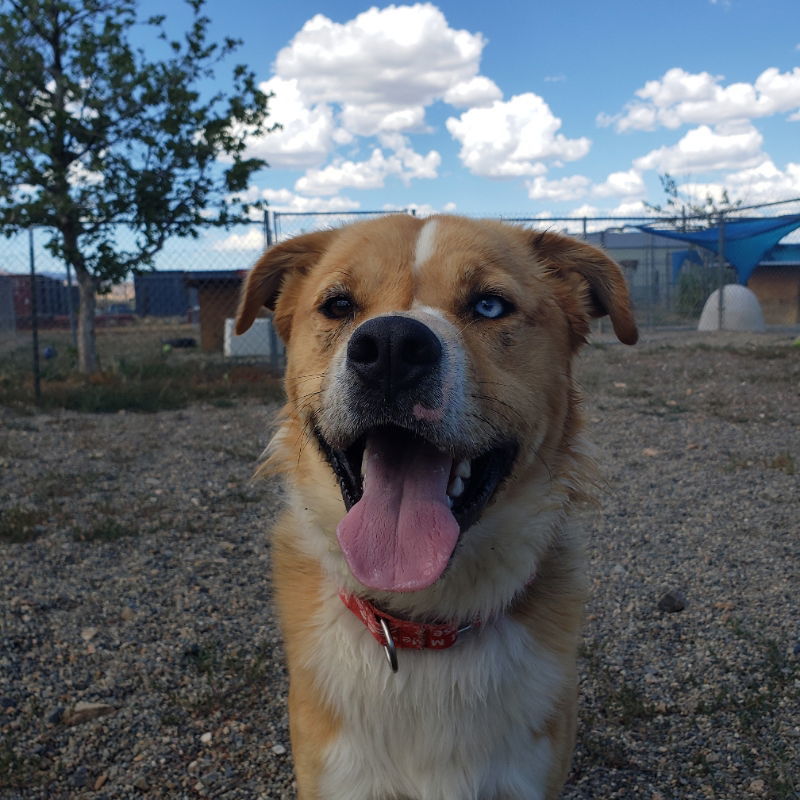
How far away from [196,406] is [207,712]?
20.3 ft

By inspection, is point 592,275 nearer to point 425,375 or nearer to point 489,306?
point 489,306

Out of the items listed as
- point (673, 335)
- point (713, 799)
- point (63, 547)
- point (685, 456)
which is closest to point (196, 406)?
point (63, 547)

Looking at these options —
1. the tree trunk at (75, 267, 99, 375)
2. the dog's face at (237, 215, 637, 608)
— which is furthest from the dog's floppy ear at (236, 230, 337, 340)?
the tree trunk at (75, 267, 99, 375)

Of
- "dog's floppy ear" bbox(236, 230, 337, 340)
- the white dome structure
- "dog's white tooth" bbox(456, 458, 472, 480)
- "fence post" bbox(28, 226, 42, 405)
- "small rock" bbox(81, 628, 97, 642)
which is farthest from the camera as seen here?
the white dome structure

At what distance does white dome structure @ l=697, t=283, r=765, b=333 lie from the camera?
1566 centimetres

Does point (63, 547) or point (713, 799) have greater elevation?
point (63, 547)

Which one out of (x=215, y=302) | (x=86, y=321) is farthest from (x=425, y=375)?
(x=215, y=302)

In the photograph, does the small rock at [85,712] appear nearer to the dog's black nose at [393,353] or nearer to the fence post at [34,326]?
the dog's black nose at [393,353]

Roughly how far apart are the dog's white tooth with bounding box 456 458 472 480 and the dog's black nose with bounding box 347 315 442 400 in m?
0.30

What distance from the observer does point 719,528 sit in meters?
4.72

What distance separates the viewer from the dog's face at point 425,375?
75.3 inches

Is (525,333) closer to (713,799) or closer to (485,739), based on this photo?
(485,739)

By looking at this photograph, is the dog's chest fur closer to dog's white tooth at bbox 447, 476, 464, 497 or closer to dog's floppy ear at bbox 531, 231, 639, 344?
dog's white tooth at bbox 447, 476, 464, 497

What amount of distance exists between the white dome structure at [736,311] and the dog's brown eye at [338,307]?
14930 millimetres
